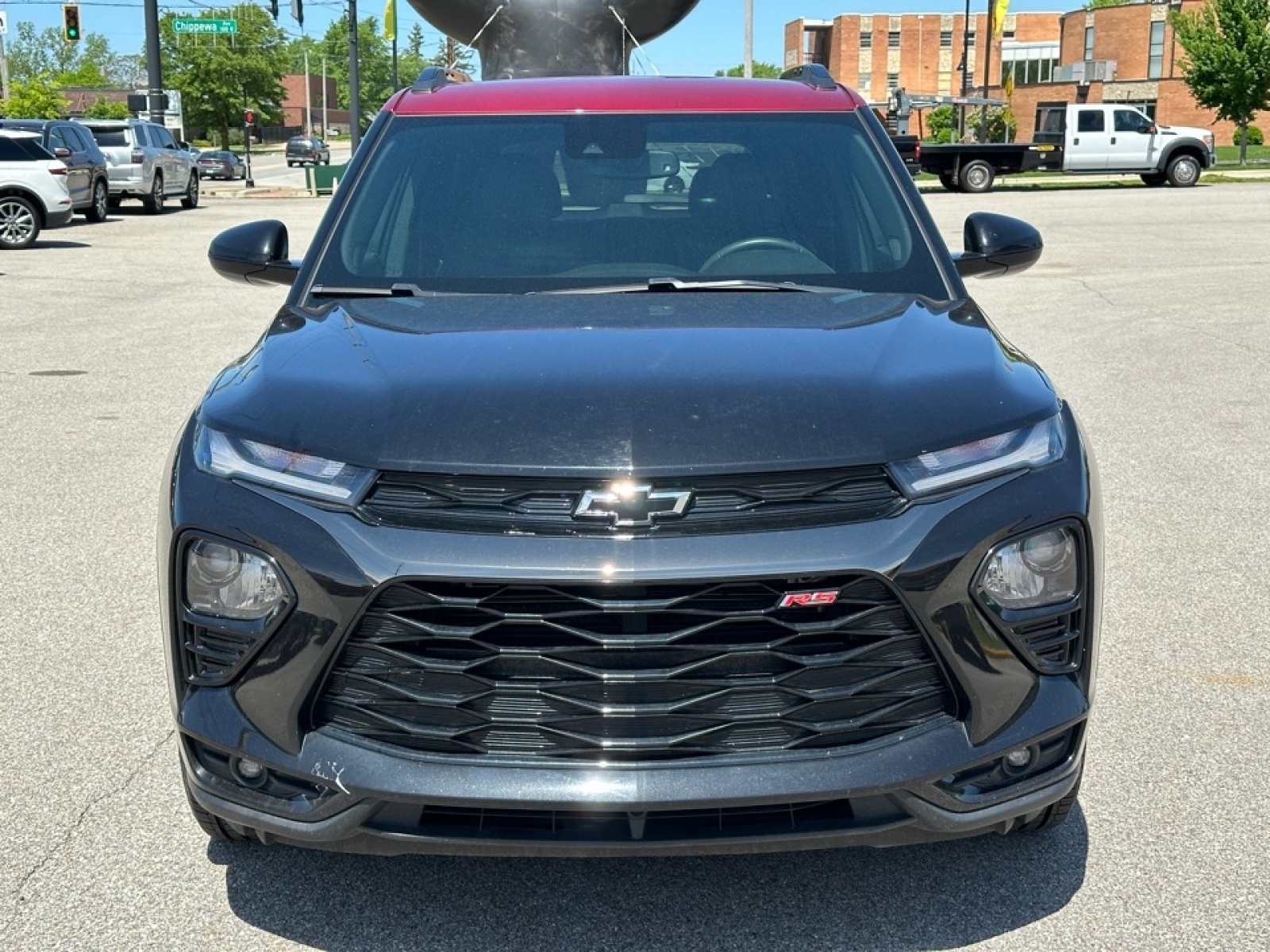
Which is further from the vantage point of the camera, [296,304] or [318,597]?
[296,304]

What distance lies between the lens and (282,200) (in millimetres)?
38500

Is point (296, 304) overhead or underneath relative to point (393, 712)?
overhead

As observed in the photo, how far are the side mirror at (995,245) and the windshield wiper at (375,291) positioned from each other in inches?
64.9

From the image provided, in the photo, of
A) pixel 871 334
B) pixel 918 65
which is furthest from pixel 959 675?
pixel 918 65

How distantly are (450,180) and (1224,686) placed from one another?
2.77m

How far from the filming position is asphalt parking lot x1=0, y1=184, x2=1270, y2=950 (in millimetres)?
3041

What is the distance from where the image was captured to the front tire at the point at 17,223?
2148 centimetres

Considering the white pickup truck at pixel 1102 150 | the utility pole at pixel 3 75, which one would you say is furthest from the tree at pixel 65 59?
the white pickup truck at pixel 1102 150

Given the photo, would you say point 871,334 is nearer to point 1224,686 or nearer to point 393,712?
point 393,712

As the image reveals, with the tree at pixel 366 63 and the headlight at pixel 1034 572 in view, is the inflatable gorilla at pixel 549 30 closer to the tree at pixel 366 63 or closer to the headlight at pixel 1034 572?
the headlight at pixel 1034 572

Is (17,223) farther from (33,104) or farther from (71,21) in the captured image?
(33,104)

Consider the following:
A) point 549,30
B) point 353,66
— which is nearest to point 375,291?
point 549,30

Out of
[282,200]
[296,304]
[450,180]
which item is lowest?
[282,200]

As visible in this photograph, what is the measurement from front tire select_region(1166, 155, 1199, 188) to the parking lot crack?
1478 inches
